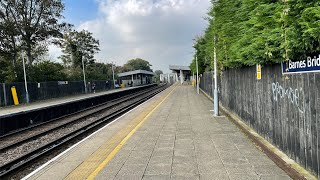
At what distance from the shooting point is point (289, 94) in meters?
6.60

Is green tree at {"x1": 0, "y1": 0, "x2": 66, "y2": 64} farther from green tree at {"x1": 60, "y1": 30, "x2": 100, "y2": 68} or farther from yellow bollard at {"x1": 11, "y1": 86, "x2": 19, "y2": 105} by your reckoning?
green tree at {"x1": 60, "y1": 30, "x2": 100, "y2": 68}

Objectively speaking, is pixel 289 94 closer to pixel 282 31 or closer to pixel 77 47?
pixel 282 31

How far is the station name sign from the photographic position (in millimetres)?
5285

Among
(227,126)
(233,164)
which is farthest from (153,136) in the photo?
(233,164)

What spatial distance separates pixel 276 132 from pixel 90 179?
169 inches

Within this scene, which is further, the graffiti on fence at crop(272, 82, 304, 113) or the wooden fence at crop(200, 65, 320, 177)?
the graffiti on fence at crop(272, 82, 304, 113)

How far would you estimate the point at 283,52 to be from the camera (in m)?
6.23

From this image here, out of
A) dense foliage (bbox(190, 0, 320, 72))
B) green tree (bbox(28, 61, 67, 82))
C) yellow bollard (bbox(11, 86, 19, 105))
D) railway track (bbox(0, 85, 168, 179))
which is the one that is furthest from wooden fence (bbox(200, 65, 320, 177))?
green tree (bbox(28, 61, 67, 82))

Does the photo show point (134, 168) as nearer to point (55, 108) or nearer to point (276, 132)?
point (276, 132)

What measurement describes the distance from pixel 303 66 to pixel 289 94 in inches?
36.9

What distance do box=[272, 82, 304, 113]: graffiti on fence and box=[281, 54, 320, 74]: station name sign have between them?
1.20ft

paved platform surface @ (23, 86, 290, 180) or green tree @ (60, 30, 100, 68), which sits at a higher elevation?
green tree @ (60, 30, 100, 68)

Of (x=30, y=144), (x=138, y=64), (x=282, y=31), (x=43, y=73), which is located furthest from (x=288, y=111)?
(x=138, y=64)

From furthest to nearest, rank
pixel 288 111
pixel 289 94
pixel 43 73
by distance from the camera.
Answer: pixel 43 73, pixel 288 111, pixel 289 94
